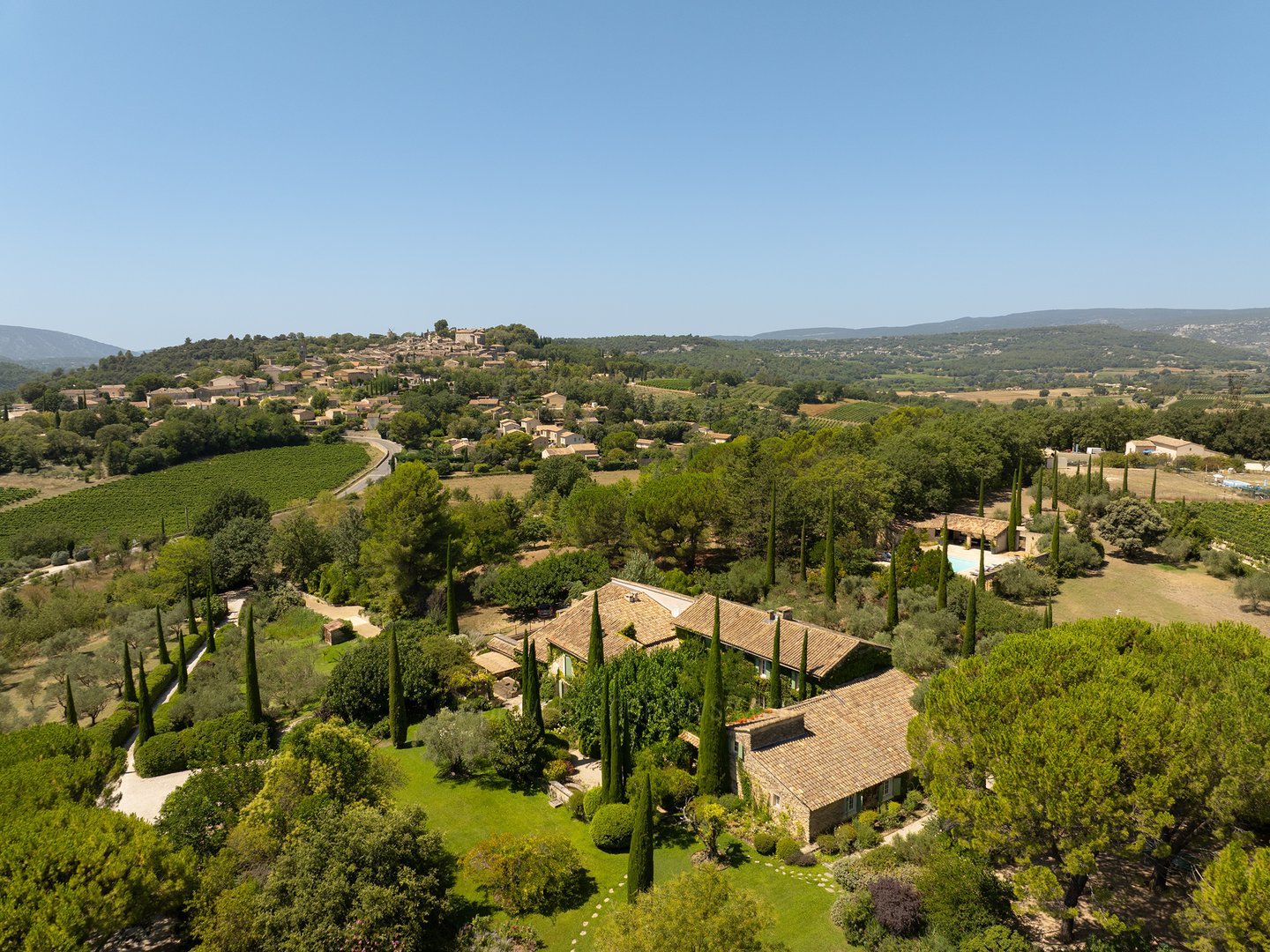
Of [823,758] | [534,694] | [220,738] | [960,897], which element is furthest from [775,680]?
[220,738]

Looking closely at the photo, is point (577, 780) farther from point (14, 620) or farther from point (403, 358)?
point (403, 358)

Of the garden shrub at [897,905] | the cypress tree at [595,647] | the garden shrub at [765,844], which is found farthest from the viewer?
the cypress tree at [595,647]

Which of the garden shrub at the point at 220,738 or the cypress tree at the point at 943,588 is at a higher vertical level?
the cypress tree at the point at 943,588

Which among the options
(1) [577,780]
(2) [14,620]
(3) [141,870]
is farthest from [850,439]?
(2) [14,620]

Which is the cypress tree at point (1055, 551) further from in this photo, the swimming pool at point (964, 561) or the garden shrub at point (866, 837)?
the garden shrub at point (866, 837)

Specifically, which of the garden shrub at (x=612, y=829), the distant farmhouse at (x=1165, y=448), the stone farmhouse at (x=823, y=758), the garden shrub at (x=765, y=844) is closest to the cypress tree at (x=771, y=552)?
the stone farmhouse at (x=823, y=758)
